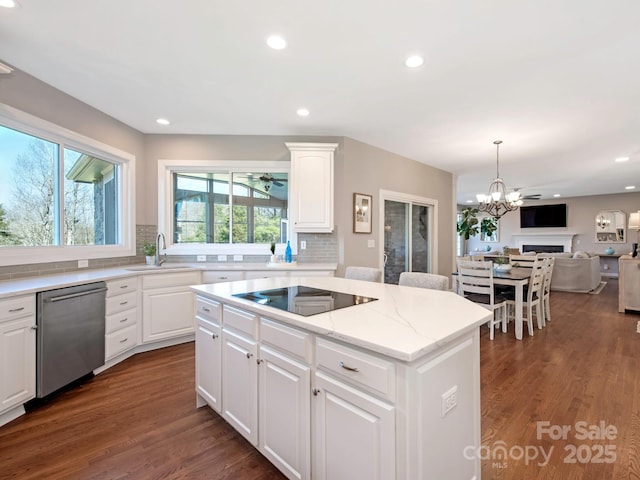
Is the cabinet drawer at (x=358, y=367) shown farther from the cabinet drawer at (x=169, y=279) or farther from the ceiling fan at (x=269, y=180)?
the ceiling fan at (x=269, y=180)

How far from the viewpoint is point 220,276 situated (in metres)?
3.58

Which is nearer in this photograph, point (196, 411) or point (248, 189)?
point (196, 411)

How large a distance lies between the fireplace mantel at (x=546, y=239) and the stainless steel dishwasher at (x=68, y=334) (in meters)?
12.4

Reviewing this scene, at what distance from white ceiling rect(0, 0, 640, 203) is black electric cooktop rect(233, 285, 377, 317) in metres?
1.77

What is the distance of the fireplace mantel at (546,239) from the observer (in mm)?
10047

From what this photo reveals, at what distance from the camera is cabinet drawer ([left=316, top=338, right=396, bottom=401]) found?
1.06m

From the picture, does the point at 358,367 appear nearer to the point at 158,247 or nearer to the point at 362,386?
the point at 362,386

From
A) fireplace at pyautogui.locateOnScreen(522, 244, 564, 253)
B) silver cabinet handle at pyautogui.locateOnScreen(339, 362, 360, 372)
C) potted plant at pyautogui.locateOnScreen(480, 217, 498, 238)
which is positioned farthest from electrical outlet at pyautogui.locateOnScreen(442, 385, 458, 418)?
fireplace at pyautogui.locateOnScreen(522, 244, 564, 253)

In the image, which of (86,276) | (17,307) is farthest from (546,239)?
(17,307)

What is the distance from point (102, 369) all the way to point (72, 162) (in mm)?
2137

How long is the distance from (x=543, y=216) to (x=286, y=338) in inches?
477

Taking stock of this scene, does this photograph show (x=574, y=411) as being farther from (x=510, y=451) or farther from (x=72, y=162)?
(x=72, y=162)

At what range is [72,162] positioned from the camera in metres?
3.18

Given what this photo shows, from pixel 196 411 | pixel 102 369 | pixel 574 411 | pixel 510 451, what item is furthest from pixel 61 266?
pixel 574 411
